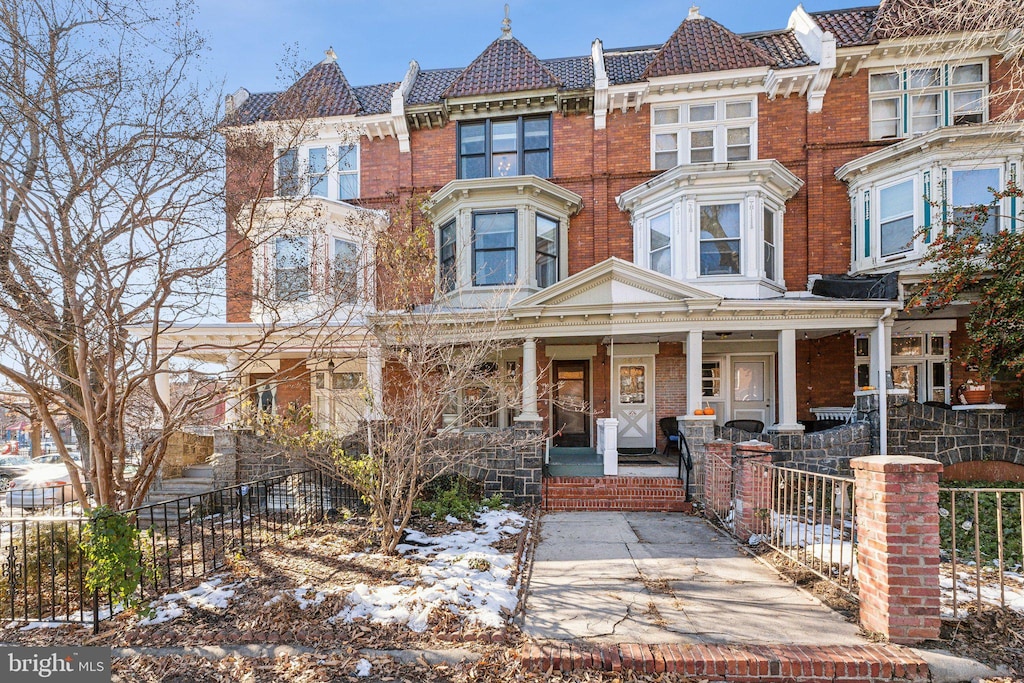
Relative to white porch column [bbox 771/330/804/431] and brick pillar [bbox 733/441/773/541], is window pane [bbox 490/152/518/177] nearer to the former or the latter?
white porch column [bbox 771/330/804/431]

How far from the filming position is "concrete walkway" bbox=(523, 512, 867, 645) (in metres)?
4.13

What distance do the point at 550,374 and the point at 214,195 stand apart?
8.26 meters

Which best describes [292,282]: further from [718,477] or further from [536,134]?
[718,477]

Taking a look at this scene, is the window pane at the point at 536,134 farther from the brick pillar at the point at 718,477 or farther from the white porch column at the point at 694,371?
the brick pillar at the point at 718,477

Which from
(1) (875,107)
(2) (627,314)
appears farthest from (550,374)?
(1) (875,107)

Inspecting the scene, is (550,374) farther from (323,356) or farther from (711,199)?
(323,356)

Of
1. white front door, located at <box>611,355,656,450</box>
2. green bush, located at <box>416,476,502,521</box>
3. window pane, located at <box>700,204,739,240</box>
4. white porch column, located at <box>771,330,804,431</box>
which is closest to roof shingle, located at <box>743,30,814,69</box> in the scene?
window pane, located at <box>700,204,739,240</box>

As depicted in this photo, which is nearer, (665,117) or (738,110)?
(738,110)

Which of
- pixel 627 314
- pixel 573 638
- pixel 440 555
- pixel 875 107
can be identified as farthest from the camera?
pixel 875 107

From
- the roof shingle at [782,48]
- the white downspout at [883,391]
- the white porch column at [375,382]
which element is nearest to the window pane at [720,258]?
the white downspout at [883,391]

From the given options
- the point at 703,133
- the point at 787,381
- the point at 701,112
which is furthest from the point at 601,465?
the point at 701,112

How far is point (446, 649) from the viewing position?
157 inches

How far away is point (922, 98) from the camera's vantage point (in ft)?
37.6

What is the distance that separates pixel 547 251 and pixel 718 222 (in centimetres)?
396
